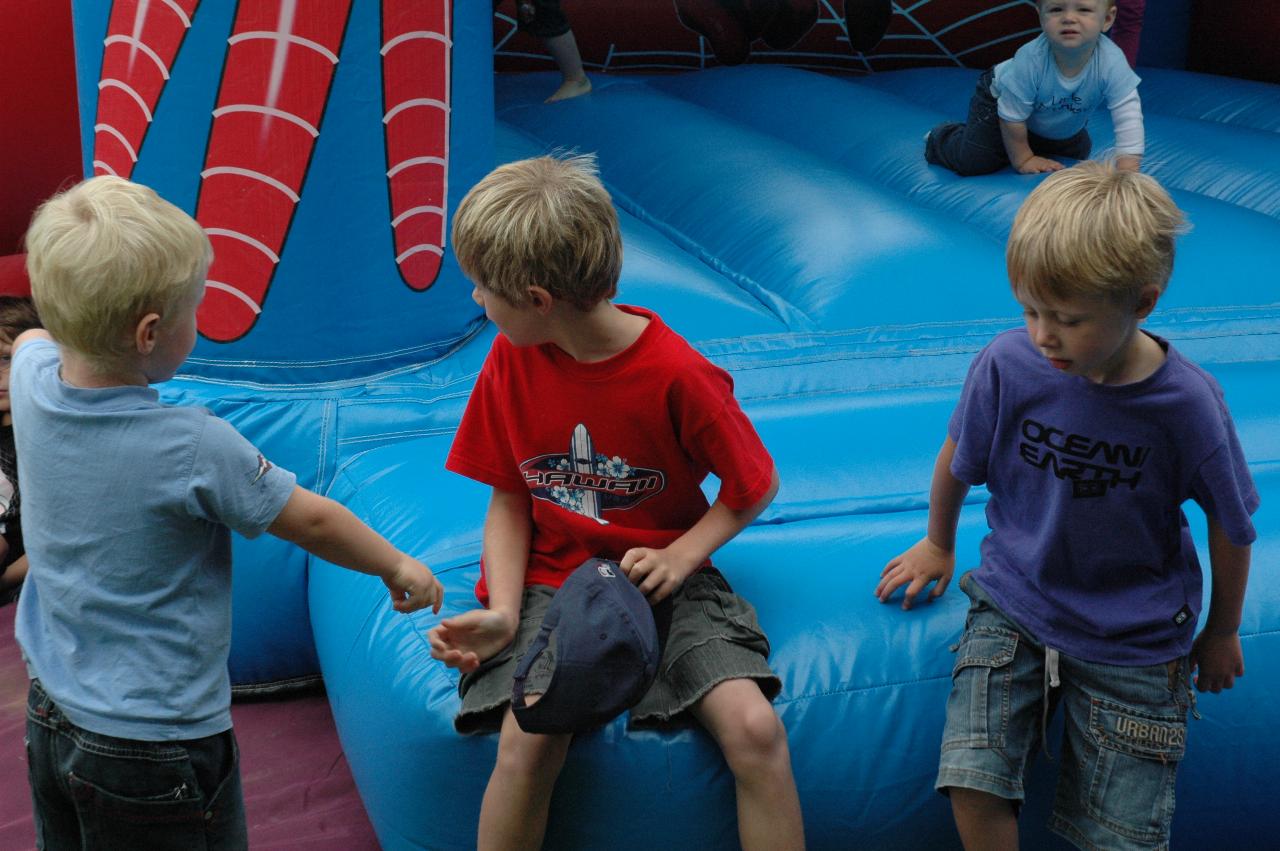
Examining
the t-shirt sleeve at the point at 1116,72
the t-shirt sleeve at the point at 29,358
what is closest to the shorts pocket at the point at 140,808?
the t-shirt sleeve at the point at 29,358

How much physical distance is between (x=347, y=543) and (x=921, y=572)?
0.69 m

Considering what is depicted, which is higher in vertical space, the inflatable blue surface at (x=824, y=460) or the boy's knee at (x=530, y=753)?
the boy's knee at (x=530, y=753)

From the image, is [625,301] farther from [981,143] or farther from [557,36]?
[557,36]

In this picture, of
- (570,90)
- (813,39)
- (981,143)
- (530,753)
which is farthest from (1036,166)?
(530,753)

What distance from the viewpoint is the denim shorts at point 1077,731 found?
1.38m

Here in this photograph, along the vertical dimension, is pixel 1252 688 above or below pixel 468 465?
below

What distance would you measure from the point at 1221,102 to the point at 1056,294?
311 cm

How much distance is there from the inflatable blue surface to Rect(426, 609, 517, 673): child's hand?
84 millimetres

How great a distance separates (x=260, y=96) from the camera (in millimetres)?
1904

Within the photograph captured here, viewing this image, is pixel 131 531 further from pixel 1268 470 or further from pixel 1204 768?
pixel 1268 470

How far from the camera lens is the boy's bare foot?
3773mm

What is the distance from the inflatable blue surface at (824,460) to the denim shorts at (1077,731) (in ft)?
0.36

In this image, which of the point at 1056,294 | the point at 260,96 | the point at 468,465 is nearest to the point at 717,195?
the point at 260,96

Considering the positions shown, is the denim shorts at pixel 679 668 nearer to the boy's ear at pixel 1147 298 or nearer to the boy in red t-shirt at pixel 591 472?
the boy in red t-shirt at pixel 591 472
